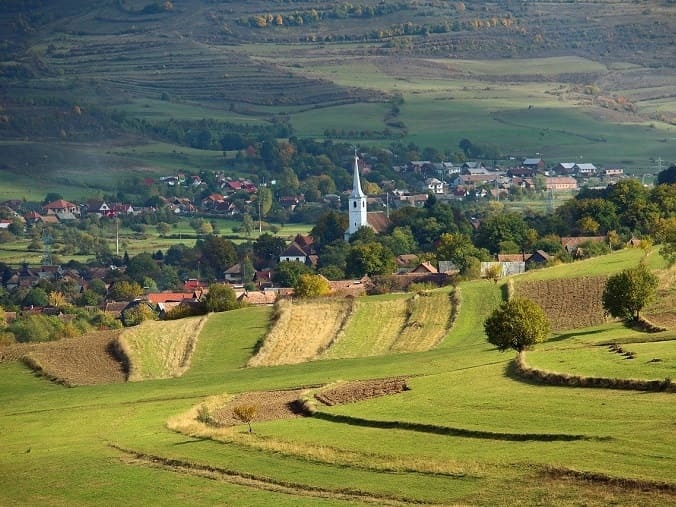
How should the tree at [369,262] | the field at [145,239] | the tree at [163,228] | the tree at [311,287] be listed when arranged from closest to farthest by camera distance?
1. the tree at [311,287]
2. the tree at [369,262]
3. the field at [145,239]
4. the tree at [163,228]

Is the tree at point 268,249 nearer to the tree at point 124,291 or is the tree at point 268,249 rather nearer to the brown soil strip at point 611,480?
the tree at point 124,291

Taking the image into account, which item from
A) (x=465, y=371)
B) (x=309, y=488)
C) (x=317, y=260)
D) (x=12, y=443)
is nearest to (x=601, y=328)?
(x=465, y=371)

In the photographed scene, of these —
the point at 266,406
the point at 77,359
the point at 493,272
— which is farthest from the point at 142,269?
the point at 266,406

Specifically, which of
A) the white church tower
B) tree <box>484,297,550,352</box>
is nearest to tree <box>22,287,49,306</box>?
the white church tower

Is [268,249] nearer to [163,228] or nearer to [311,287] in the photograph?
[163,228]

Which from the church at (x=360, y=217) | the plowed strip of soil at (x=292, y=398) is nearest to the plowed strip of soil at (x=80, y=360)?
the plowed strip of soil at (x=292, y=398)
